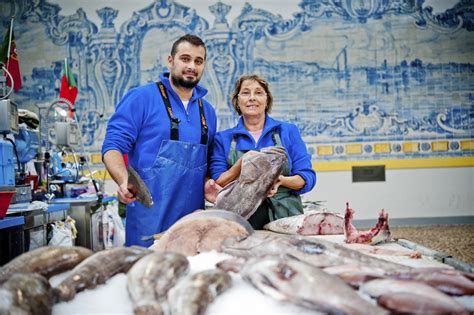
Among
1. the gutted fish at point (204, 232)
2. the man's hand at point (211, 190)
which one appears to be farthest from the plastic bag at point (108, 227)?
the gutted fish at point (204, 232)

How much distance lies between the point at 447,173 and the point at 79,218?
6574 mm

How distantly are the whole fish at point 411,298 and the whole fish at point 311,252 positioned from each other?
161 mm

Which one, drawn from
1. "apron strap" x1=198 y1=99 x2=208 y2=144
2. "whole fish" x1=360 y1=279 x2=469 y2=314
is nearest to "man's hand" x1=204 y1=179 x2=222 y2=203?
"apron strap" x1=198 y1=99 x2=208 y2=144

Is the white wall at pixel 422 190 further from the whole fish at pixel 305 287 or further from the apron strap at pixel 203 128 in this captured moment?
the whole fish at pixel 305 287

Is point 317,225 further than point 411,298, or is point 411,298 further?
point 317,225

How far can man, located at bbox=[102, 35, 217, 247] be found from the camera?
275 cm

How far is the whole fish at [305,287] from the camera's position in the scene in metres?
0.93

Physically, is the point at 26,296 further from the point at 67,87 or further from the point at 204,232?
the point at 67,87

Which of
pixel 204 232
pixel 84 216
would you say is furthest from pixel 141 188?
pixel 84 216

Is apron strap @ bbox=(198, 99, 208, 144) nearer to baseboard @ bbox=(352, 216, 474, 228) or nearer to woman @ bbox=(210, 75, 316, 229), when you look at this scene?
woman @ bbox=(210, 75, 316, 229)

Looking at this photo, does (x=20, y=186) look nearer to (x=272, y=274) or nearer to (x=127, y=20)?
(x=272, y=274)

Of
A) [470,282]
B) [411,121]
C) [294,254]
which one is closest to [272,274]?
[294,254]

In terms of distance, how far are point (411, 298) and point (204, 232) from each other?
756 millimetres

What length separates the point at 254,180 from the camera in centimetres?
212
